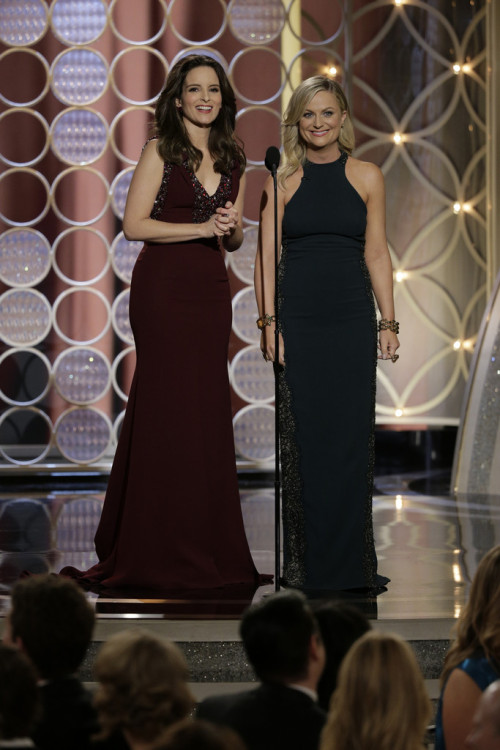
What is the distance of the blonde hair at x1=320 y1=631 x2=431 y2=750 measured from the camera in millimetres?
1917

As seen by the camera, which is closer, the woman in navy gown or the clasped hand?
the clasped hand

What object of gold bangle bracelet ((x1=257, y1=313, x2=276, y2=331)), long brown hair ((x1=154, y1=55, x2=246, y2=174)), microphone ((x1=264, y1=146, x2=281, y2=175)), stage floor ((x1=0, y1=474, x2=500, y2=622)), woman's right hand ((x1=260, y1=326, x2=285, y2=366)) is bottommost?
stage floor ((x1=0, y1=474, x2=500, y2=622))

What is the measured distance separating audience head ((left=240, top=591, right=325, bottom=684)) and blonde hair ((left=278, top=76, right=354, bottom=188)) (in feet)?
6.92

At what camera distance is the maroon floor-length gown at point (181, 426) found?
13.6 feet

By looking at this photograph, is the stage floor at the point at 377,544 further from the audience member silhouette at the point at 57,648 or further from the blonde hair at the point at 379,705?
the blonde hair at the point at 379,705

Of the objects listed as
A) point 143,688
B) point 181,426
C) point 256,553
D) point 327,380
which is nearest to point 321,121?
point 327,380

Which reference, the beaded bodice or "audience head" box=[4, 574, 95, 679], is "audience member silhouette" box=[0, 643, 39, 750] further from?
the beaded bodice

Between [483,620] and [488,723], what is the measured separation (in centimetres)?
79

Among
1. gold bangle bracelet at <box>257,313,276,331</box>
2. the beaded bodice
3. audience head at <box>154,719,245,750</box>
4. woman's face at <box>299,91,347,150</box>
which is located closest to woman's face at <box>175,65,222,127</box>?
the beaded bodice

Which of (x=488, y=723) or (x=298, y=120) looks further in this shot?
(x=298, y=120)

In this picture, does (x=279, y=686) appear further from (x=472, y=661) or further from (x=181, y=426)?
(x=181, y=426)

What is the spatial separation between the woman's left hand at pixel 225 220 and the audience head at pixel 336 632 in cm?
164

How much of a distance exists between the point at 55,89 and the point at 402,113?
7.01ft

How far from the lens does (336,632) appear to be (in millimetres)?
2582
